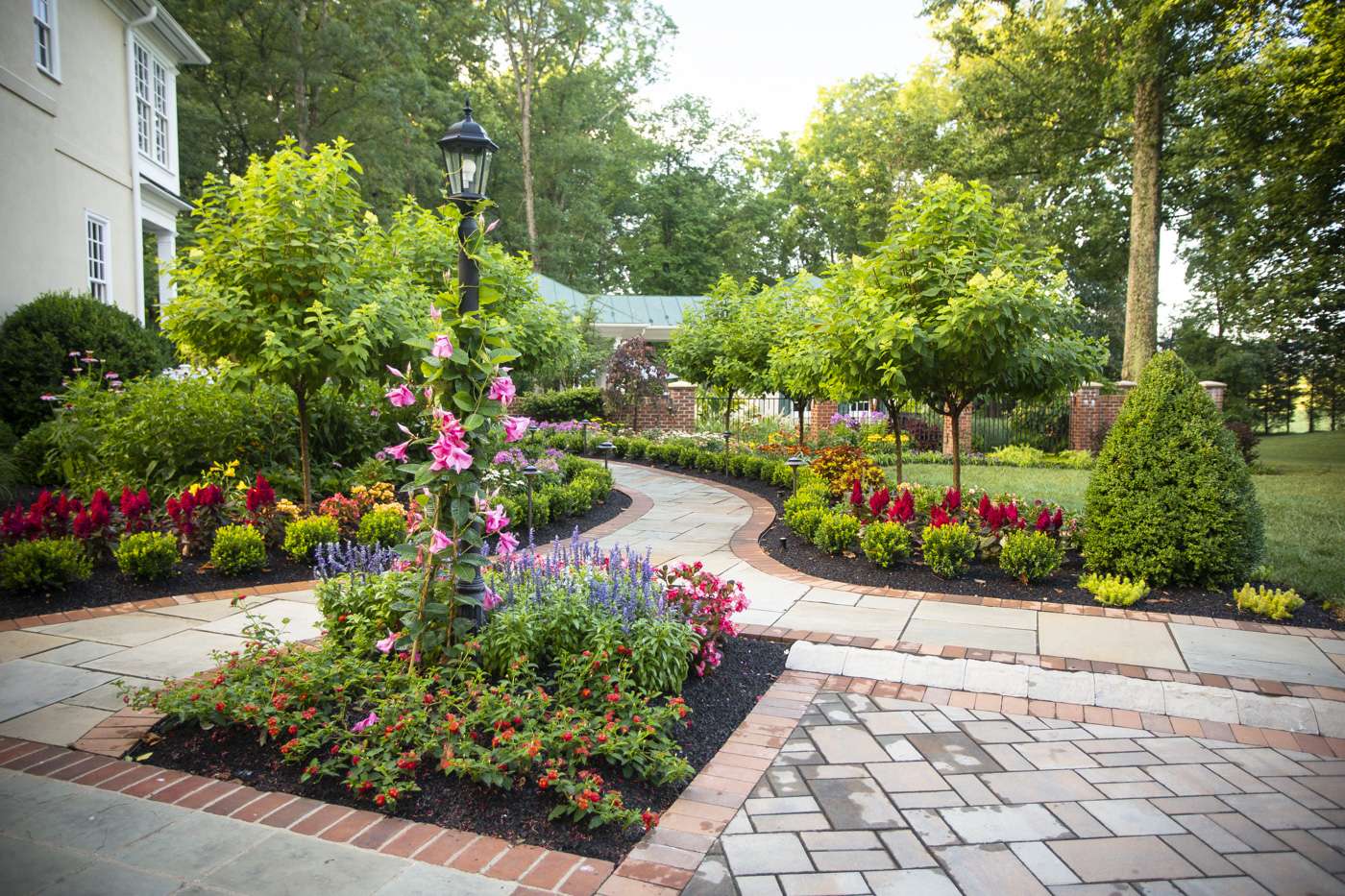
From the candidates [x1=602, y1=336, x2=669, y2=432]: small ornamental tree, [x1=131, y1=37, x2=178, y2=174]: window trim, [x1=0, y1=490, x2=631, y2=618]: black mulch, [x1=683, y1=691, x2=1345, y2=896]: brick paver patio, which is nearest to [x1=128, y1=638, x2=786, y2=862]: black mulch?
[x1=683, y1=691, x2=1345, y2=896]: brick paver patio

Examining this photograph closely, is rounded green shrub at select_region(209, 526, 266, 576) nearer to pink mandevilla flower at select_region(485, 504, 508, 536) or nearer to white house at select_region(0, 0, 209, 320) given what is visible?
pink mandevilla flower at select_region(485, 504, 508, 536)

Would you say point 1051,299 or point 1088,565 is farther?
point 1051,299

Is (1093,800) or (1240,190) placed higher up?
(1240,190)

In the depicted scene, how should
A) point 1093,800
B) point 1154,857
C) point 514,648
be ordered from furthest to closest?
point 514,648, point 1093,800, point 1154,857

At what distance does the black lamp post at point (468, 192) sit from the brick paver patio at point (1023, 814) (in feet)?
4.95

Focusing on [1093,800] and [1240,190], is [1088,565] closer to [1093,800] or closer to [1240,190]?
[1093,800]

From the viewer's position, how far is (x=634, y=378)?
16.5m

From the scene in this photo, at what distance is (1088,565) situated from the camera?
5.19m

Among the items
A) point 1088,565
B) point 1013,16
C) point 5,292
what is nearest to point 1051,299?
point 1088,565

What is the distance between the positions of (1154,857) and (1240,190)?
2036cm

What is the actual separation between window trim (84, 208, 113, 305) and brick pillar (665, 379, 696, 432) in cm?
1009

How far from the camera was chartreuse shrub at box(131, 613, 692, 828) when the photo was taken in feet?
8.41

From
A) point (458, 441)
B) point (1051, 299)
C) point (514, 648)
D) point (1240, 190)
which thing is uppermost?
point (1240, 190)

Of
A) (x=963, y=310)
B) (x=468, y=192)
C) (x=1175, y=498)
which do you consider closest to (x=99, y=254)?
(x=468, y=192)
